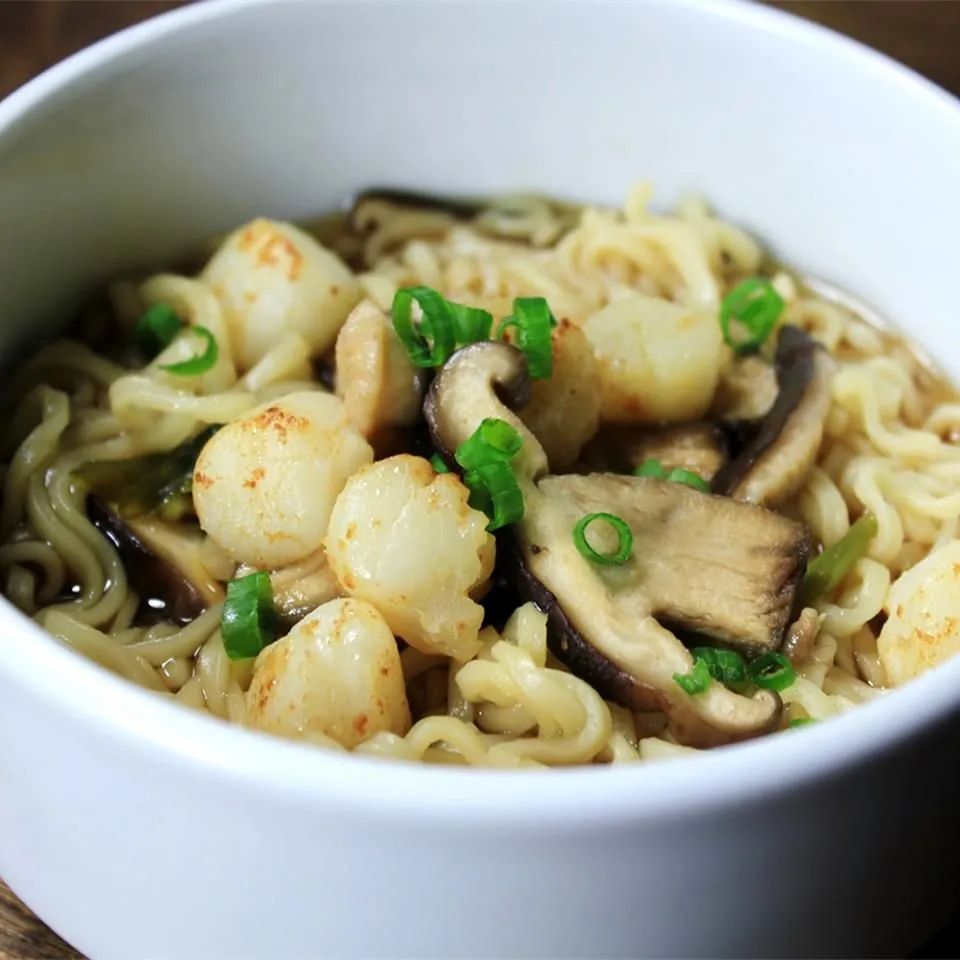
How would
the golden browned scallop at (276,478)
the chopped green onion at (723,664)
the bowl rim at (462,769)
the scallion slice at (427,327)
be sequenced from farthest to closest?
the scallion slice at (427,327) → the golden browned scallop at (276,478) → the chopped green onion at (723,664) → the bowl rim at (462,769)

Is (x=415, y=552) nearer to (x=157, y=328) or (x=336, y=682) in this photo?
(x=336, y=682)

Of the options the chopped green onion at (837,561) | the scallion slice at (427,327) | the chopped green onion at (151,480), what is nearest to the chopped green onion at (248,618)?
the chopped green onion at (151,480)

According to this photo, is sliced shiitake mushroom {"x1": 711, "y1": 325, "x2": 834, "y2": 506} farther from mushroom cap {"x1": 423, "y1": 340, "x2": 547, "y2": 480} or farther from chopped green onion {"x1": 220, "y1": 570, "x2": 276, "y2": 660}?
chopped green onion {"x1": 220, "y1": 570, "x2": 276, "y2": 660}

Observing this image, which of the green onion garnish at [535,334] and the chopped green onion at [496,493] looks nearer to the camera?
the chopped green onion at [496,493]

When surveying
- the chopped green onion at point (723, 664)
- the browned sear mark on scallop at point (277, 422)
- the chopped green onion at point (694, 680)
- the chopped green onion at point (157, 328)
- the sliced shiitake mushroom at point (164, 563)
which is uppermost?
the browned sear mark on scallop at point (277, 422)

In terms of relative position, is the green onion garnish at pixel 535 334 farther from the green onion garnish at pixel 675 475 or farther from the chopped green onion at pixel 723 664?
the chopped green onion at pixel 723 664

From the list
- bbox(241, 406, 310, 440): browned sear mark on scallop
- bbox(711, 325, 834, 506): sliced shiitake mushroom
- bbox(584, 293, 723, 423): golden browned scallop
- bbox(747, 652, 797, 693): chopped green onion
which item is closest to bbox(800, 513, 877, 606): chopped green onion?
bbox(711, 325, 834, 506): sliced shiitake mushroom
